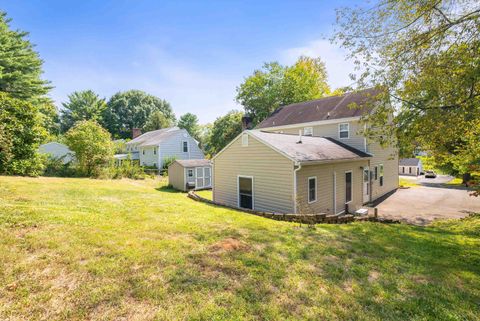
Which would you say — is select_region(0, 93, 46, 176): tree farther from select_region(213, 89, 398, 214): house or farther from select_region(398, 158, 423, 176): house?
select_region(398, 158, 423, 176): house

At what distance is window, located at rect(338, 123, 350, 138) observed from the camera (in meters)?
16.7

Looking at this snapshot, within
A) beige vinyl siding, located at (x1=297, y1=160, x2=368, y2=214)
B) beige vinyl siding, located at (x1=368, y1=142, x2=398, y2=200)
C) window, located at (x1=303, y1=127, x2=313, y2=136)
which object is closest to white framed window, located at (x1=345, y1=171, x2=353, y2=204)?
beige vinyl siding, located at (x1=297, y1=160, x2=368, y2=214)

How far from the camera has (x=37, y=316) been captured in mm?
2633

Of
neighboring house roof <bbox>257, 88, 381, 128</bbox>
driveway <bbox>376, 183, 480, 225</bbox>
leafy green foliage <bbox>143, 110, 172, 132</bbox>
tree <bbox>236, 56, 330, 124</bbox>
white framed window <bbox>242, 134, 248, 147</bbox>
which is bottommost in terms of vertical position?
driveway <bbox>376, 183, 480, 225</bbox>

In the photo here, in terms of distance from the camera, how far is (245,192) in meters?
11.9

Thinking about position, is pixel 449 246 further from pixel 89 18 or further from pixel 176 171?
pixel 176 171

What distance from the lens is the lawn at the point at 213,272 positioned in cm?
297

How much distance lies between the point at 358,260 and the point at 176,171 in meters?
17.5

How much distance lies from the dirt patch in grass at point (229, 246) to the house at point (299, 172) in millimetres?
3984

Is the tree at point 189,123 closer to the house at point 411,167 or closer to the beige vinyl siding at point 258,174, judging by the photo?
the beige vinyl siding at point 258,174

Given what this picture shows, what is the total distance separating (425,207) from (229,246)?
14940 millimetres

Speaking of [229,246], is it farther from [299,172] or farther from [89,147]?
[89,147]

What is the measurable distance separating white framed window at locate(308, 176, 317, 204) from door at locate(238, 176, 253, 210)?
2.89 meters

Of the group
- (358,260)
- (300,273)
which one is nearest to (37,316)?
(300,273)
